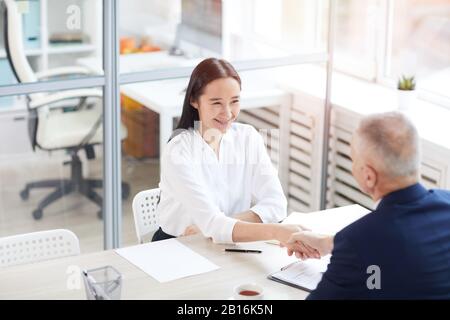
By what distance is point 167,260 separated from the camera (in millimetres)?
2607

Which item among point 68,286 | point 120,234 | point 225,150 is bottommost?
point 120,234

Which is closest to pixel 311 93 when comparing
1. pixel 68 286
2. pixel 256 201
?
pixel 256 201

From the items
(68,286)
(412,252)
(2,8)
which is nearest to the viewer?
(412,252)

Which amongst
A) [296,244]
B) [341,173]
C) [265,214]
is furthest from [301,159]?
[296,244]

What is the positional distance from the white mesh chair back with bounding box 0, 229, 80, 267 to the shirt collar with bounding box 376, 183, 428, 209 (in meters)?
1.20

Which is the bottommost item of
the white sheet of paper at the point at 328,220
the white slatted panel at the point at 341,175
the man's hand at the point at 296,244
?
the white slatted panel at the point at 341,175

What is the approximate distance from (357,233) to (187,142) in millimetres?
1013

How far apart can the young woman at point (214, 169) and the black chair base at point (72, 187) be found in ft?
3.30

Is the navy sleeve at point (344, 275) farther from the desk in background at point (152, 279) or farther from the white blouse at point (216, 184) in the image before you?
the white blouse at point (216, 184)

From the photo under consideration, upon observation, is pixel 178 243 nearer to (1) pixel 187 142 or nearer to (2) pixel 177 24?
(1) pixel 187 142

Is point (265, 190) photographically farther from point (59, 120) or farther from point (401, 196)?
point (59, 120)

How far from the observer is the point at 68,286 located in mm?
2422

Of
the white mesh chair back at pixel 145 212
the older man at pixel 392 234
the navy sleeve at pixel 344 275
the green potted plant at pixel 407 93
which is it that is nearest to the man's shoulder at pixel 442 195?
the older man at pixel 392 234

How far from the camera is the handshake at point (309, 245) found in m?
2.56
